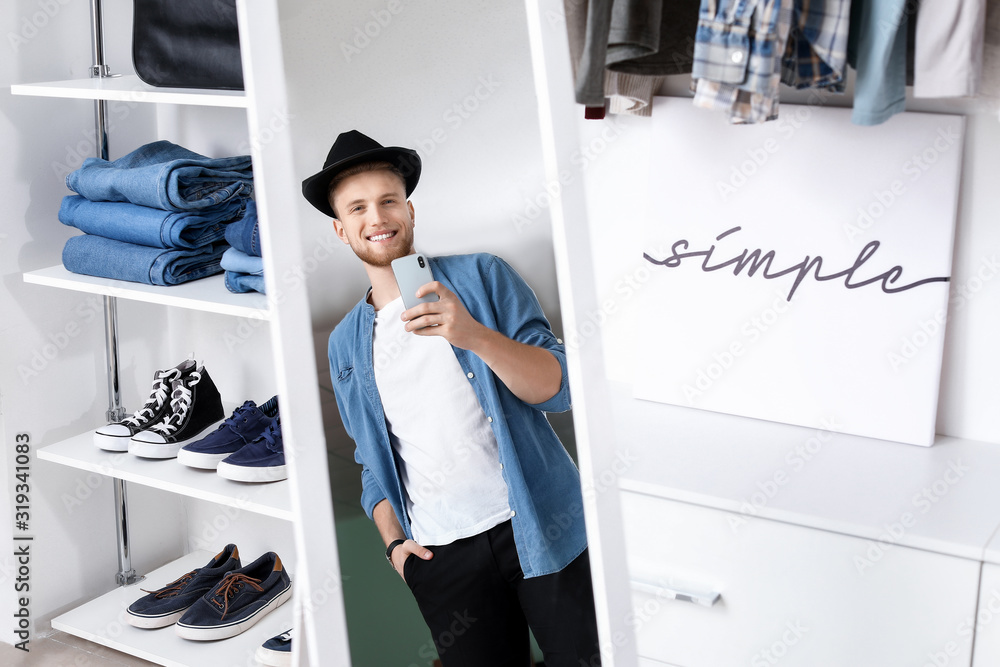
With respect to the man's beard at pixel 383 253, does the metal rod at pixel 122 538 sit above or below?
below

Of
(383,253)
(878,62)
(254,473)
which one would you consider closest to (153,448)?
(254,473)

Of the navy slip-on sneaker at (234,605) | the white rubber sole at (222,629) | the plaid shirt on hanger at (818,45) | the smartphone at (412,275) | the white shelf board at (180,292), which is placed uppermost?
the plaid shirt on hanger at (818,45)

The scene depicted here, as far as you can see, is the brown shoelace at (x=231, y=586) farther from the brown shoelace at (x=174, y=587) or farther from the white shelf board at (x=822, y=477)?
the white shelf board at (x=822, y=477)

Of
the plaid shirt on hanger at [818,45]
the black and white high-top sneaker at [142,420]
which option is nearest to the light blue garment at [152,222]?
the black and white high-top sneaker at [142,420]

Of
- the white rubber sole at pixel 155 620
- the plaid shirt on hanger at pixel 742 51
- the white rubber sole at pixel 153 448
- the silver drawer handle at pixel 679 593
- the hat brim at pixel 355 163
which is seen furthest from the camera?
the white rubber sole at pixel 155 620

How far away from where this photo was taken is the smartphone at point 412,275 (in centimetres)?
89

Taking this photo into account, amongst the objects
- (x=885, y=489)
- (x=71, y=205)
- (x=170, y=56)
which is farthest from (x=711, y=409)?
(x=71, y=205)

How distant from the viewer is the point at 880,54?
1.15m

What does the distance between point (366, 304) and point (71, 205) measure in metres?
1.19

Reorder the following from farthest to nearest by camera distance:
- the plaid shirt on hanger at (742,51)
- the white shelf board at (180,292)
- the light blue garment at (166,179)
A: the light blue garment at (166,179) → the white shelf board at (180,292) → the plaid shirt on hanger at (742,51)

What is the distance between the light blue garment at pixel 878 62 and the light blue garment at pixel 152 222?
46.8 inches

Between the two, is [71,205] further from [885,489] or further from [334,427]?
[885,489]

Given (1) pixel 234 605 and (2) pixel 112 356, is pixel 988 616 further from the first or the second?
(2) pixel 112 356

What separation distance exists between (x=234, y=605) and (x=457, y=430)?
3.95 feet
